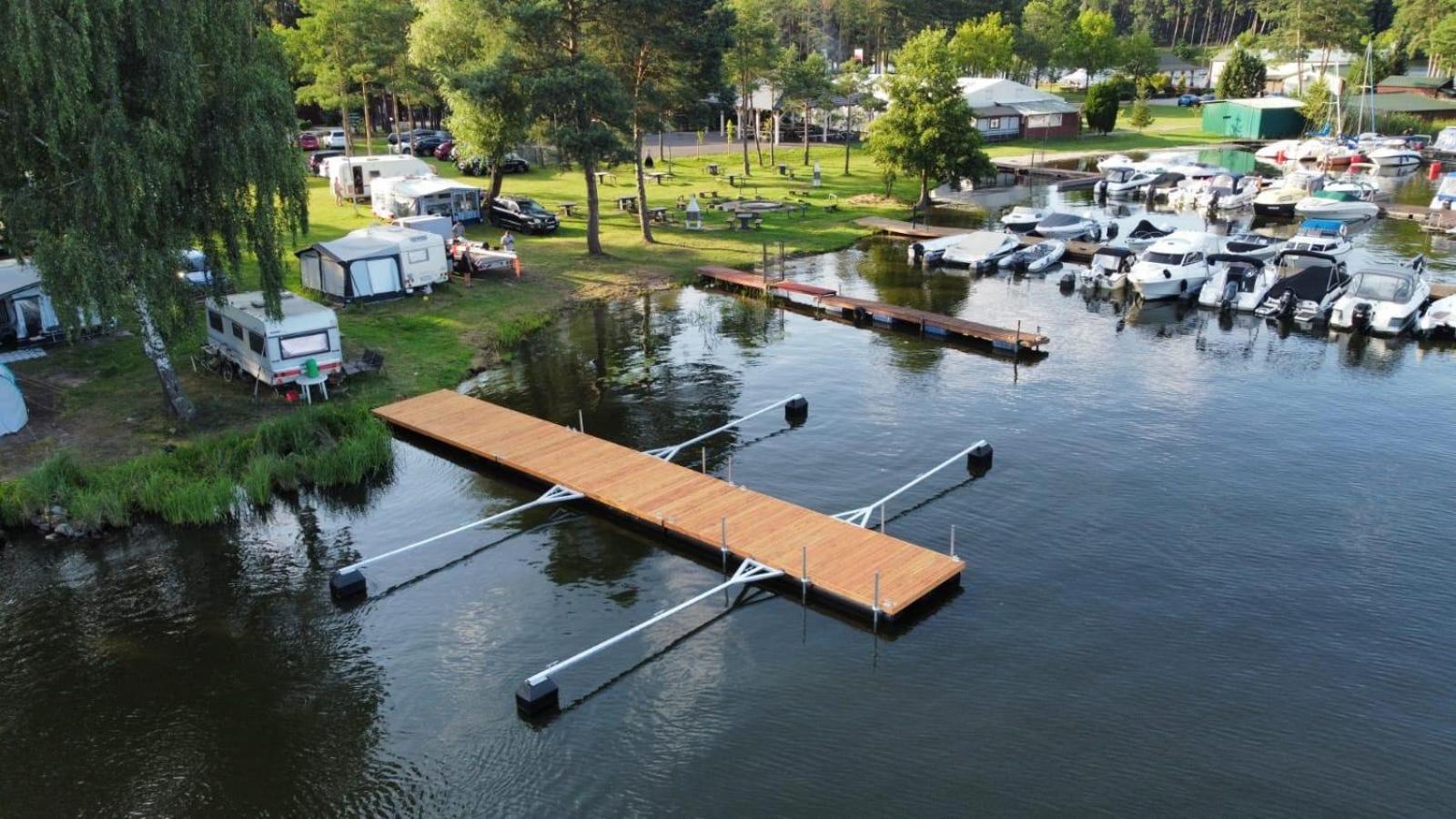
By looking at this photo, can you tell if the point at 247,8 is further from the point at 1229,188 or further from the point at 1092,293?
the point at 1229,188

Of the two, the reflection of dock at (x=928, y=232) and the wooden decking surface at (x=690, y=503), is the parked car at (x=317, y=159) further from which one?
the wooden decking surface at (x=690, y=503)

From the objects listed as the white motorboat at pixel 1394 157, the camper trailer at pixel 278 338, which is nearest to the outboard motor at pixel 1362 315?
the camper trailer at pixel 278 338

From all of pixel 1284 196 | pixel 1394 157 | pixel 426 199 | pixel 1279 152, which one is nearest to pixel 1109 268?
pixel 1284 196

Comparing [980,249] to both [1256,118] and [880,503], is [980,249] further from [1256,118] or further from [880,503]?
[1256,118]

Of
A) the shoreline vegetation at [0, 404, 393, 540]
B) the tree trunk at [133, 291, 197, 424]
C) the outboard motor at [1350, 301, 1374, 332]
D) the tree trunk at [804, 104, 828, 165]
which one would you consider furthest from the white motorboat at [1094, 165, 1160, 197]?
the tree trunk at [133, 291, 197, 424]

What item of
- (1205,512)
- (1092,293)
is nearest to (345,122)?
(1092,293)

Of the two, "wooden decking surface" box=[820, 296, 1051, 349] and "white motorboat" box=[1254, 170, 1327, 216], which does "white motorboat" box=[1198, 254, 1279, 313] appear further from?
"white motorboat" box=[1254, 170, 1327, 216]
